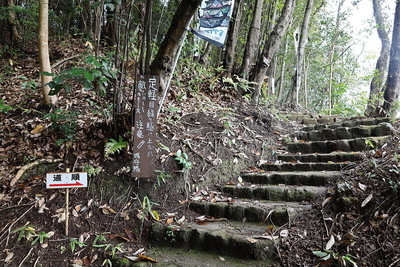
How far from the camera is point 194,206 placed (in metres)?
3.82

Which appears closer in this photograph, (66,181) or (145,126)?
(66,181)

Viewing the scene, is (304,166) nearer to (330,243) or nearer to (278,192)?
(278,192)

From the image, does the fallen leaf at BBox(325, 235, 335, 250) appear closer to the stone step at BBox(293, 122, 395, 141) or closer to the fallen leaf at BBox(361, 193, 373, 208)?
the fallen leaf at BBox(361, 193, 373, 208)

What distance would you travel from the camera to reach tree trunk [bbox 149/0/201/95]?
3.54 m

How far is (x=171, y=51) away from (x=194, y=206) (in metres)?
2.52

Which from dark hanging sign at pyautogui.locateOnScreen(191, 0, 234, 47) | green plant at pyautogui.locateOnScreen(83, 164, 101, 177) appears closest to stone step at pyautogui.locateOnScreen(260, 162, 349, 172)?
dark hanging sign at pyautogui.locateOnScreen(191, 0, 234, 47)

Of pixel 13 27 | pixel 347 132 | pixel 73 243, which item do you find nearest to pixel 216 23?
pixel 347 132

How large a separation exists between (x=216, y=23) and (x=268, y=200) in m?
3.11

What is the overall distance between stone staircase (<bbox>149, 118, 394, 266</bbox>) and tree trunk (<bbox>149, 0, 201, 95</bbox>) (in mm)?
2220

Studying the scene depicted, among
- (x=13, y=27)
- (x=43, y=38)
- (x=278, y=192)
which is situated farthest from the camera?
(x=13, y=27)

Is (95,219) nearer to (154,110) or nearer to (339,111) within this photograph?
(154,110)

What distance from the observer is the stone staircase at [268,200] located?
9.30ft

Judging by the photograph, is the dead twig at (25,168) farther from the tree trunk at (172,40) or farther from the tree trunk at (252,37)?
the tree trunk at (252,37)

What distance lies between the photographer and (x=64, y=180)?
10.4ft
